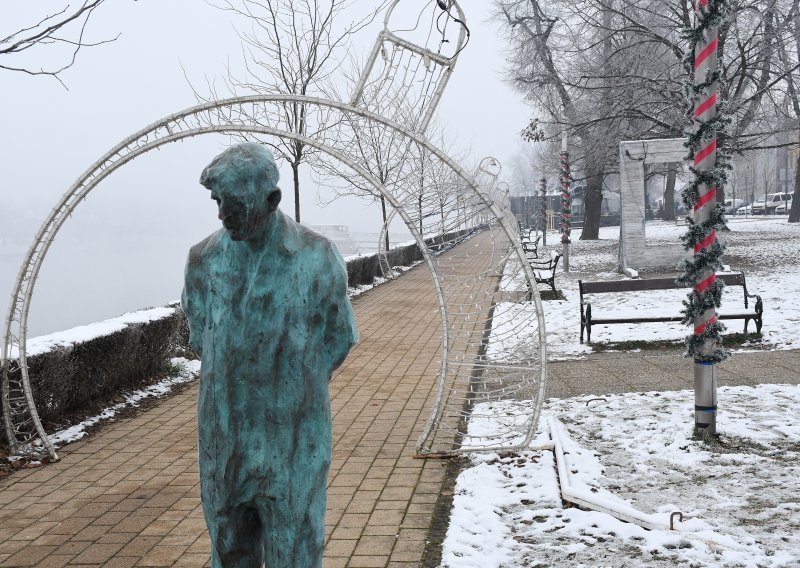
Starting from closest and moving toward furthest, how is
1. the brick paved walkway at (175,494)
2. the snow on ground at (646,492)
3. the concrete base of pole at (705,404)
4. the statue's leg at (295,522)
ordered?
1. the statue's leg at (295,522)
2. the snow on ground at (646,492)
3. the brick paved walkway at (175,494)
4. the concrete base of pole at (705,404)

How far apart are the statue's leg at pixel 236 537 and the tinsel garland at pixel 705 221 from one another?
517 cm

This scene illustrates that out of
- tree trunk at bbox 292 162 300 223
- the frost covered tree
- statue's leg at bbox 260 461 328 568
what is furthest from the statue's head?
the frost covered tree

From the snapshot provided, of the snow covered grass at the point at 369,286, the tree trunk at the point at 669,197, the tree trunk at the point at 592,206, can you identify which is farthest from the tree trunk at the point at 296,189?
the tree trunk at the point at 669,197

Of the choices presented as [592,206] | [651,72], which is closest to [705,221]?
[651,72]

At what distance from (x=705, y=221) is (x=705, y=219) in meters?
0.02

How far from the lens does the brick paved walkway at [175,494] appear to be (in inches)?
187

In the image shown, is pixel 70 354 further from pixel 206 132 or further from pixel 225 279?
pixel 225 279

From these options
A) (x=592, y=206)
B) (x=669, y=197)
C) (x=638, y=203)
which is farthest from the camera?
(x=669, y=197)

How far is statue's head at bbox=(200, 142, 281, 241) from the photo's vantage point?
2053 millimetres

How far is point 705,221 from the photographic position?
6641 millimetres

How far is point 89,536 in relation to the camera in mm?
5016

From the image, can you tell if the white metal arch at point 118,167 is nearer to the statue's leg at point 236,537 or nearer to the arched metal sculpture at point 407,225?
the arched metal sculpture at point 407,225

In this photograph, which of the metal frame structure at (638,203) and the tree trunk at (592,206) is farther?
the tree trunk at (592,206)

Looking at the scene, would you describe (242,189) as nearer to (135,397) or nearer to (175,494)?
(175,494)
